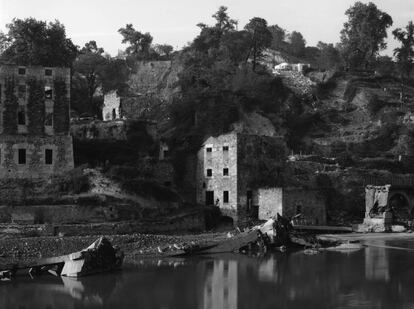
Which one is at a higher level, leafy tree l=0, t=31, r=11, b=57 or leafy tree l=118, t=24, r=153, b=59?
leafy tree l=118, t=24, r=153, b=59

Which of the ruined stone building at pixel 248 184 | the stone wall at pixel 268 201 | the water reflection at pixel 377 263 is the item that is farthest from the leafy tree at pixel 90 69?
the water reflection at pixel 377 263

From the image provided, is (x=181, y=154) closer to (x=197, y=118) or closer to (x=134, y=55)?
(x=197, y=118)

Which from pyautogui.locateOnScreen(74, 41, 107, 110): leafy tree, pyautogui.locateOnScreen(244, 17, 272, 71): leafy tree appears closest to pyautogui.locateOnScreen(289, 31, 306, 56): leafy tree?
pyautogui.locateOnScreen(244, 17, 272, 71): leafy tree

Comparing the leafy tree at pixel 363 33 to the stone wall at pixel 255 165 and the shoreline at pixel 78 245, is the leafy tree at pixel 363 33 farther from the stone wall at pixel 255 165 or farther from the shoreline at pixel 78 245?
the shoreline at pixel 78 245

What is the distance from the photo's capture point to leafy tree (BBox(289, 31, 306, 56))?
13612cm

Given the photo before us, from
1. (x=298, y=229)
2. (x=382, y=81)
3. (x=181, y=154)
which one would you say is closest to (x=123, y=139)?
(x=181, y=154)

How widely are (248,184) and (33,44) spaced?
2531 cm

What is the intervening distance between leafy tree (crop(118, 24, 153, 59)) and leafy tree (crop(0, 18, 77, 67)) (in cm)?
3911

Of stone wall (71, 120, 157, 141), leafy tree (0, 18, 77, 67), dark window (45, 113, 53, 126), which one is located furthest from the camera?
leafy tree (0, 18, 77, 67)

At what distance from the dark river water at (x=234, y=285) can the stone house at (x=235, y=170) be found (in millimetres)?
15372

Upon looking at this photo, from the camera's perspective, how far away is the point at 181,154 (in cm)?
6109

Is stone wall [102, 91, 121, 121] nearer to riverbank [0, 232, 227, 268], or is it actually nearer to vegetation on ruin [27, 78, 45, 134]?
vegetation on ruin [27, 78, 45, 134]

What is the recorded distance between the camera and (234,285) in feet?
110

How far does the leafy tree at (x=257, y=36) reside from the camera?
8938cm
